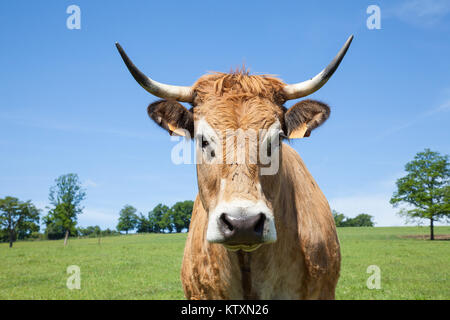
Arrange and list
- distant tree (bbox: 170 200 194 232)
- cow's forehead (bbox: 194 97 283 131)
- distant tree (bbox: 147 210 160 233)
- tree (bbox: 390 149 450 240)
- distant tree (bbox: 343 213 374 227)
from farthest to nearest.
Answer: distant tree (bbox: 343 213 374 227) → distant tree (bbox: 147 210 160 233) → distant tree (bbox: 170 200 194 232) → tree (bbox: 390 149 450 240) → cow's forehead (bbox: 194 97 283 131)

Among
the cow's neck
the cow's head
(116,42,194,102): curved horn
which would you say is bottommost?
the cow's neck

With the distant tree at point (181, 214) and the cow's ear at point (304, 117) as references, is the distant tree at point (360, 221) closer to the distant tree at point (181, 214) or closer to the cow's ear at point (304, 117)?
the distant tree at point (181, 214)

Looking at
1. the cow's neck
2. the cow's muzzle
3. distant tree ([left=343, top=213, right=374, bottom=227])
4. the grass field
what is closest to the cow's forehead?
the cow's neck

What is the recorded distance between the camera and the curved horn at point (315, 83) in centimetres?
339

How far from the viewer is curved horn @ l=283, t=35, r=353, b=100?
3.39 m

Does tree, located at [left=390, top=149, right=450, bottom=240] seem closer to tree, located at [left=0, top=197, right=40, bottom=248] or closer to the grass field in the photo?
the grass field

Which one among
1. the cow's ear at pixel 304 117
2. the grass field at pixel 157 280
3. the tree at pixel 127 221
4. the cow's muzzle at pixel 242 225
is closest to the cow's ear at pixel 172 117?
the cow's ear at pixel 304 117

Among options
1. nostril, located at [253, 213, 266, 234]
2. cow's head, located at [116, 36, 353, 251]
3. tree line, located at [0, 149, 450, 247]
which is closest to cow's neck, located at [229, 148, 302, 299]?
cow's head, located at [116, 36, 353, 251]

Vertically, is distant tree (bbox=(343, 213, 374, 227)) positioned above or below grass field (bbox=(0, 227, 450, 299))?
below

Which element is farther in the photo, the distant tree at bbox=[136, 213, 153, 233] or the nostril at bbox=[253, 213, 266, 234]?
the distant tree at bbox=[136, 213, 153, 233]

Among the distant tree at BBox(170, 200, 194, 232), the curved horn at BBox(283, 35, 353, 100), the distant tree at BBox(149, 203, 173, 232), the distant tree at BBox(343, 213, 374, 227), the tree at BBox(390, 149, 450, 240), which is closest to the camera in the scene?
the curved horn at BBox(283, 35, 353, 100)

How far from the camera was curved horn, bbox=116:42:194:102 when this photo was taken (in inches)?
134

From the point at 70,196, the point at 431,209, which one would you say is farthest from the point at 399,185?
the point at 70,196
